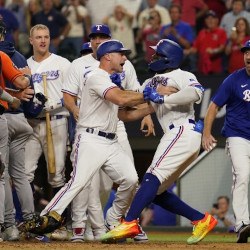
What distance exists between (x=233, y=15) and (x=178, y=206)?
644 cm

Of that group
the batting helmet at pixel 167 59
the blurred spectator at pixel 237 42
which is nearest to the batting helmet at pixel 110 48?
the batting helmet at pixel 167 59

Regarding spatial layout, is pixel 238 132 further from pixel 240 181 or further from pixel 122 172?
pixel 122 172

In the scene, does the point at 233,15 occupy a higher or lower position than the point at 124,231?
higher

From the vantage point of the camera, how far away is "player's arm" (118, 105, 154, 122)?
8.68 metres

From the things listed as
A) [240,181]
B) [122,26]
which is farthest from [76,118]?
[122,26]

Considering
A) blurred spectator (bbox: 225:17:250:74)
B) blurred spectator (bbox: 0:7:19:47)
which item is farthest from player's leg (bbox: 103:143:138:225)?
blurred spectator (bbox: 0:7:19:47)

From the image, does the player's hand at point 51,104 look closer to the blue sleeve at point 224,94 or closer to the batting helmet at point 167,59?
the batting helmet at point 167,59

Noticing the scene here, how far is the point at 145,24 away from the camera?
1469 centimetres

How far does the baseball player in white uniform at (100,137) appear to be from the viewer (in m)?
8.17

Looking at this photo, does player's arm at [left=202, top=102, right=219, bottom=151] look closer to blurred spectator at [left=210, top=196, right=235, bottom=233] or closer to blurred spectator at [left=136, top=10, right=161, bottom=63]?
blurred spectator at [left=210, top=196, right=235, bottom=233]

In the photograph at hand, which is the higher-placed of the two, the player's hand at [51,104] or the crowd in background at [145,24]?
the crowd in background at [145,24]

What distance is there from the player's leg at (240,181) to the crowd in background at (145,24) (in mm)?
5077

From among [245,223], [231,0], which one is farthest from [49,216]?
[231,0]

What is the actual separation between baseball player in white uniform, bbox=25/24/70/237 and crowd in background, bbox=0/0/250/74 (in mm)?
4031
